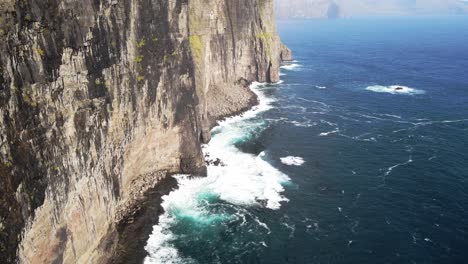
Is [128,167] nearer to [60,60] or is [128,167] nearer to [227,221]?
[227,221]

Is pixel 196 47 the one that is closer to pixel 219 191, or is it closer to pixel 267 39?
pixel 219 191

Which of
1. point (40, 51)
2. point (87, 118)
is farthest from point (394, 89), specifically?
point (40, 51)

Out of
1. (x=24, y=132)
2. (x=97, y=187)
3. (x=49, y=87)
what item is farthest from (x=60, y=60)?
(x=97, y=187)

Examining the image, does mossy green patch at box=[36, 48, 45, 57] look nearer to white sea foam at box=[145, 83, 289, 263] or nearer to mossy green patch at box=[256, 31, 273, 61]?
white sea foam at box=[145, 83, 289, 263]

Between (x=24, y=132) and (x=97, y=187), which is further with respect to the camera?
(x=97, y=187)

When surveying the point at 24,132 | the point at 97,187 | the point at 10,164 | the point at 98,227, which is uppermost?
the point at 24,132

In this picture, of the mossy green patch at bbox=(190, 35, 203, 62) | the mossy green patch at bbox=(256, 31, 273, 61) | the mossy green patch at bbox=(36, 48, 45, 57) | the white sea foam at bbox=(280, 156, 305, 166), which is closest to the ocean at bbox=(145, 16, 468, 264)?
the white sea foam at bbox=(280, 156, 305, 166)
